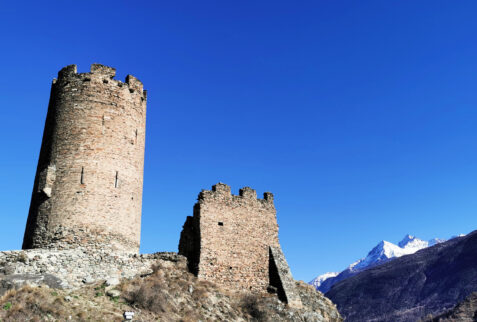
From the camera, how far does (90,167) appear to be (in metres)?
20.2

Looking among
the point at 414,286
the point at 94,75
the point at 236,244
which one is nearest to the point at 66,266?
the point at 236,244

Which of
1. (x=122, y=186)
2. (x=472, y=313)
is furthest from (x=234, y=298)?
(x=472, y=313)

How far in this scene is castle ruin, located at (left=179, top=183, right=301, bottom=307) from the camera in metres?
22.4

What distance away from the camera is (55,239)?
19.0m

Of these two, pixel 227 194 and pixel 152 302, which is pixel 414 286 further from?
pixel 152 302

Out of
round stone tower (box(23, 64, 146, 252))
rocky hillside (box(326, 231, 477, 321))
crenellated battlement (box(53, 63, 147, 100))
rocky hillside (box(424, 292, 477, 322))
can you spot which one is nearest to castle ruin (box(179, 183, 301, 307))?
round stone tower (box(23, 64, 146, 252))

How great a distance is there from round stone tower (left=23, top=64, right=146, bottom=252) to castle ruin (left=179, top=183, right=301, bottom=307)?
10.8ft

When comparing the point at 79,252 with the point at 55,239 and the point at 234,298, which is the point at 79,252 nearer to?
the point at 55,239

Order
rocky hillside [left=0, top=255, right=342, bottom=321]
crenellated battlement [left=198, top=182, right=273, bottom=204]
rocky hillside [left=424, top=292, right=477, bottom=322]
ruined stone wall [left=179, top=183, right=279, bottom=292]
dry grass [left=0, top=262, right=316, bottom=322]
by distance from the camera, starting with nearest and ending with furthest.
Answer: dry grass [left=0, top=262, right=316, bottom=322], rocky hillside [left=0, top=255, right=342, bottom=321], ruined stone wall [left=179, top=183, right=279, bottom=292], crenellated battlement [left=198, top=182, right=273, bottom=204], rocky hillside [left=424, top=292, right=477, bottom=322]

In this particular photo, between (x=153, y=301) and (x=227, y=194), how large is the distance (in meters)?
8.29

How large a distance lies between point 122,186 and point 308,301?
1227cm

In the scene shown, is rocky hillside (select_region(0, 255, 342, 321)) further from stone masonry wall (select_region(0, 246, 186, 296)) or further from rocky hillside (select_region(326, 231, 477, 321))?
rocky hillside (select_region(326, 231, 477, 321))

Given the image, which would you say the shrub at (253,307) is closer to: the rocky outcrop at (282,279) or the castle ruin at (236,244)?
the castle ruin at (236,244)

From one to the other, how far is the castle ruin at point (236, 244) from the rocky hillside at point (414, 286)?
365ft
